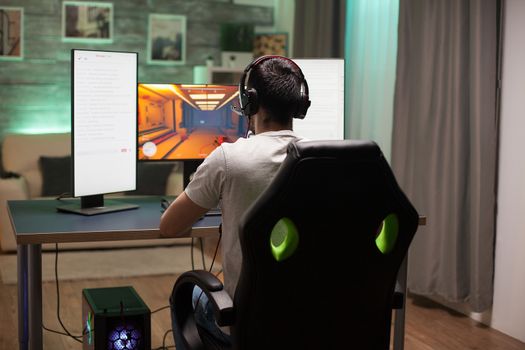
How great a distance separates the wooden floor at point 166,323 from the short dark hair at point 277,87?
1.76 metres

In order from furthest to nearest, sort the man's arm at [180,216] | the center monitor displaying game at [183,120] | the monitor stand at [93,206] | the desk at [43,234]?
the center monitor displaying game at [183,120] → the monitor stand at [93,206] → the desk at [43,234] → the man's arm at [180,216]

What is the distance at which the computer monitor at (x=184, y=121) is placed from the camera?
2865mm

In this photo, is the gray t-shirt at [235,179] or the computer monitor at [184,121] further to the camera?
the computer monitor at [184,121]

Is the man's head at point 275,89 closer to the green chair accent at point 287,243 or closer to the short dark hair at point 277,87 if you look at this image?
the short dark hair at point 277,87

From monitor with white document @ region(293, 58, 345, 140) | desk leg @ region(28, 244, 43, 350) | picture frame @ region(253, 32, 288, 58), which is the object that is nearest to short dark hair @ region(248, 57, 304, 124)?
desk leg @ region(28, 244, 43, 350)

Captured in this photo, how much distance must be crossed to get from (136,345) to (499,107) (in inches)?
83.0

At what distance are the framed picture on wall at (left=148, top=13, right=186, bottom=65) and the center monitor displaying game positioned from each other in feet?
10.0

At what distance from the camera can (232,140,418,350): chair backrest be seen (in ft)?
5.30

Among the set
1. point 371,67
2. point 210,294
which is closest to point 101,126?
point 210,294

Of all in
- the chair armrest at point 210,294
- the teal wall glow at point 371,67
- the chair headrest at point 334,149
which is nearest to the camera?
the chair headrest at point 334,149

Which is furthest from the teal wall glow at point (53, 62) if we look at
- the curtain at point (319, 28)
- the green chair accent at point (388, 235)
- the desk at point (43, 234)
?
the green chair accent at point (388, 235)

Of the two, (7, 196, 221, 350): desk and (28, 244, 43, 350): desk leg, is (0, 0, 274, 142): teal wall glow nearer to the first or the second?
(7, 196, 221, 350): desk

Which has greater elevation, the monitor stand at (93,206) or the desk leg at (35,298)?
the monitor stand at (93,206)

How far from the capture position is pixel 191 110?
2.93m
